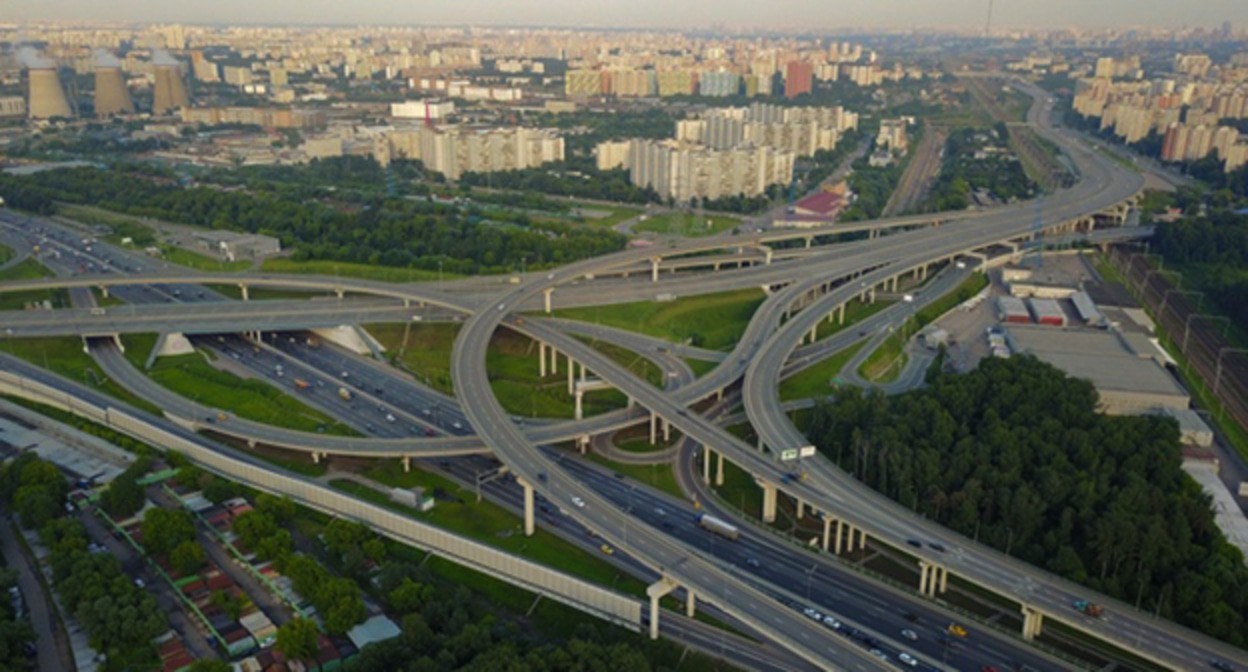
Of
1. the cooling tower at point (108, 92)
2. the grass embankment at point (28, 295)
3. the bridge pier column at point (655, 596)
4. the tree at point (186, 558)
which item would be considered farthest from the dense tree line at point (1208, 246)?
the cooling tower at point (108, 92)

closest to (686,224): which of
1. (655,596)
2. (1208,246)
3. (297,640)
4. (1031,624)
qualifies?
(1208,246)

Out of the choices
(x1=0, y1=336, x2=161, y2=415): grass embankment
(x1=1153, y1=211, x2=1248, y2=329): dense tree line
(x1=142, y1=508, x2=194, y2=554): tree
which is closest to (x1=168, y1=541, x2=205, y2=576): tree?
(x1=142, y1=508, x2=194, y2=554): tree

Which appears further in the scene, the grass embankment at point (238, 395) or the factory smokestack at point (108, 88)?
the factory smokestack at point (108, 88)

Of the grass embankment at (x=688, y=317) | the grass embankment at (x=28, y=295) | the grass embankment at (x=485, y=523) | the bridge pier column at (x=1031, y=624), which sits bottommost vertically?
the grass embankment at (x=485, y=523)

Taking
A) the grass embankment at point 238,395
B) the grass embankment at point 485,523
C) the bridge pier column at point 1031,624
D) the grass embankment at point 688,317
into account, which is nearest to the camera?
the bridge pier column at point 1031,624

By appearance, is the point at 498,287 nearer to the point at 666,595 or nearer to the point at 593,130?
the point at 666,595

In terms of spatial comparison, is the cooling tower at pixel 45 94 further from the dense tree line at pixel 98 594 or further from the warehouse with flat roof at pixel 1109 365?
the warehouse with flat roof at pixel 1109 365
